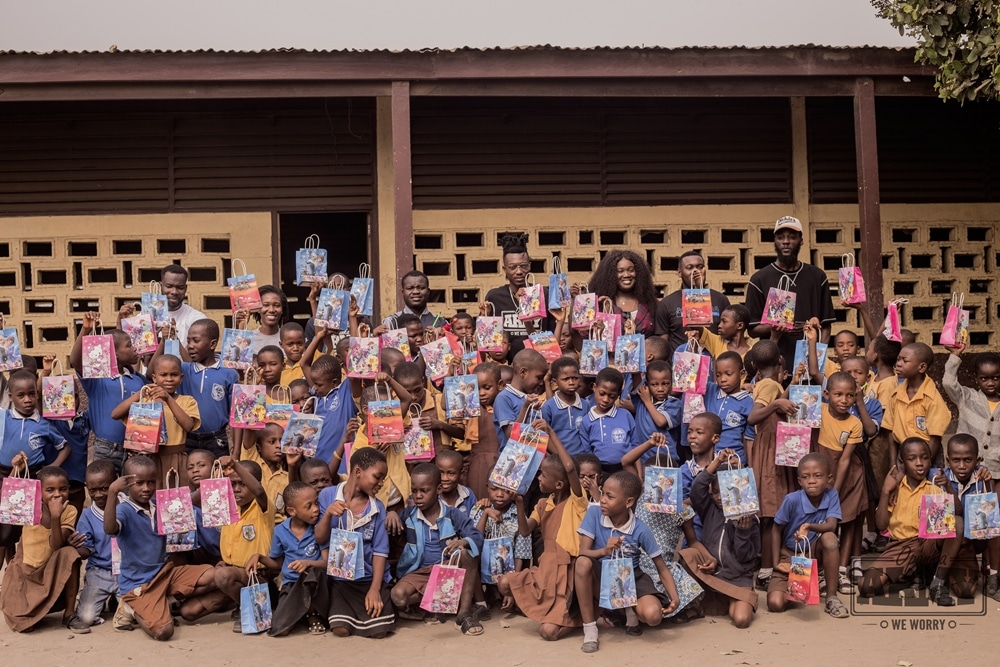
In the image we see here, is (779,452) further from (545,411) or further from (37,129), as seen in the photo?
(37,129)

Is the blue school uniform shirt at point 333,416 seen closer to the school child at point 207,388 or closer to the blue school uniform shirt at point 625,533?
the school child at point 207,388

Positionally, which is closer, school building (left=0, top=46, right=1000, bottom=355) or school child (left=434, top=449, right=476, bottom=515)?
school child (left=434, top=449, right=476, bottom=515)

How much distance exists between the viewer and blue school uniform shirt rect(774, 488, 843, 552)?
5887 mm

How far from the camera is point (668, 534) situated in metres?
5.95

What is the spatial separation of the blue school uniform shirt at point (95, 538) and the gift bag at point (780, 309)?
3.61 m

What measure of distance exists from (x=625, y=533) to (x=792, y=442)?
998 millimetres

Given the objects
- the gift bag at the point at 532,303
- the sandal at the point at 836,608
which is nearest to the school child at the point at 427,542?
the gift bag at the point at 532,303

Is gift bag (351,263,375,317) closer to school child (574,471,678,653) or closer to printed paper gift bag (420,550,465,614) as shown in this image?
printed paper gift bag (420,550,465,614)

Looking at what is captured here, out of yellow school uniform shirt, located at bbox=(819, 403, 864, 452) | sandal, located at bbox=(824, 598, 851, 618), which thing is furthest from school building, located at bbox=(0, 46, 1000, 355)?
sandal, located at bbox=(824, 598, 851, 618)

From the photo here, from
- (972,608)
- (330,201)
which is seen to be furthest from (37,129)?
(972,608)

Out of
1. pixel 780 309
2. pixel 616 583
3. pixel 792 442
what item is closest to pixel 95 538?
pixel 616 583

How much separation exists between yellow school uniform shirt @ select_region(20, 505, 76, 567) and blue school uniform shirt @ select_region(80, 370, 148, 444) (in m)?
0.54

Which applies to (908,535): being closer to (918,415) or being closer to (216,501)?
(918,415)

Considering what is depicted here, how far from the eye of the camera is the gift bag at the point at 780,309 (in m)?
6.55
